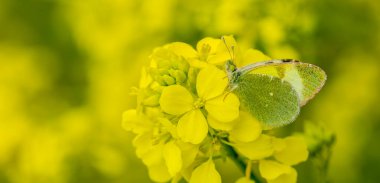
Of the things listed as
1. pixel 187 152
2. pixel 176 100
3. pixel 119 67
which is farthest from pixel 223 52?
pixel 119 67

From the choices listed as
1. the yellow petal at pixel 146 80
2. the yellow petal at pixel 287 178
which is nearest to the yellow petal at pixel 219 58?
the yellow petal at pixel 146 80

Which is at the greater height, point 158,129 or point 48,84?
point 158,129

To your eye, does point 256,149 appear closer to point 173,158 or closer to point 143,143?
point 173,158

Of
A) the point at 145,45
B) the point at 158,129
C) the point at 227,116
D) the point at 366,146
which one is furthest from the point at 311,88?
the point at 145,45

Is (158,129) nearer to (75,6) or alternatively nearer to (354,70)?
(354,70)

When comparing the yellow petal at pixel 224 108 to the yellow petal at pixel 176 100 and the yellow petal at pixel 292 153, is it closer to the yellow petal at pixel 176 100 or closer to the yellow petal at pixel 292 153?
the yellow petal at pixel 176 100

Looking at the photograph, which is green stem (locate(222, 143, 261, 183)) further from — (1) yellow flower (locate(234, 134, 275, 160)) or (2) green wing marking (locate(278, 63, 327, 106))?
(2) green wing marking (locate(278, 63, 327, 106))
